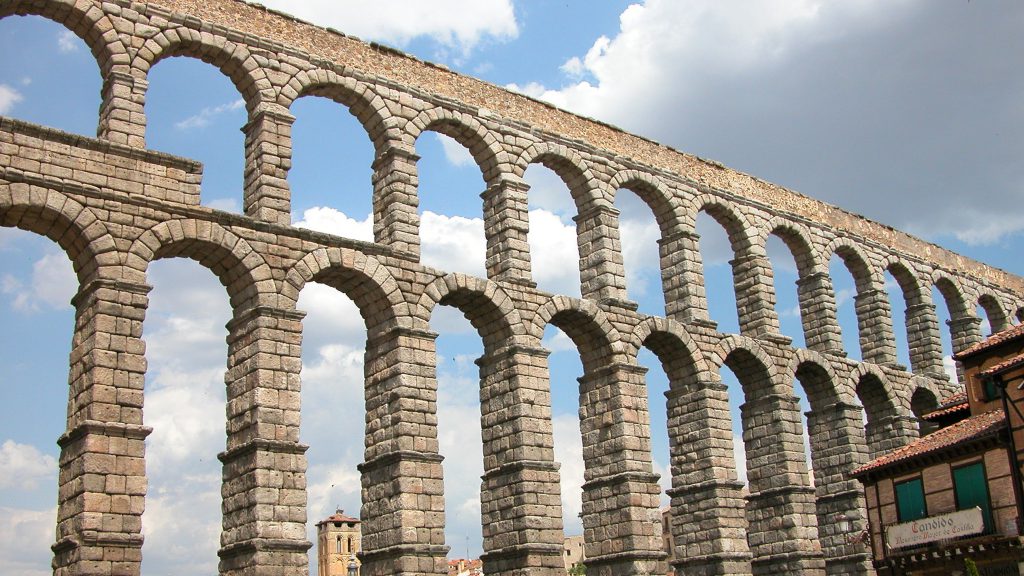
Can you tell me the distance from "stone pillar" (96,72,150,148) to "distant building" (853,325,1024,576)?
1805cm

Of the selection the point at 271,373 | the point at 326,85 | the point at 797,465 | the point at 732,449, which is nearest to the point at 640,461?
the point at 732,449

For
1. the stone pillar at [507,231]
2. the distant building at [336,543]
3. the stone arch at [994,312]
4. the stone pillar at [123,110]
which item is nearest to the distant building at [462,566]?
the distant building at [336,543]

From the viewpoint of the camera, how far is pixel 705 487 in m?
27.4

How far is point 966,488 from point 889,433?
A: 10.9 metres

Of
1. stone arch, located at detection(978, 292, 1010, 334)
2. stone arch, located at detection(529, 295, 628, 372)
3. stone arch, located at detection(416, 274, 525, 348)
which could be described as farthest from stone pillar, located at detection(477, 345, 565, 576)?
stone arch, located at detection(978, 292, 1010, 334)

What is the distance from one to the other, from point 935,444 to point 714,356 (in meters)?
6.40

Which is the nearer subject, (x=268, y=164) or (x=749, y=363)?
(x=268, y=164)

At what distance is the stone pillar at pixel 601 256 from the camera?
91.0 ft

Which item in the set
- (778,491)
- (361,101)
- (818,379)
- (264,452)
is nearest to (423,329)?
(264,452)

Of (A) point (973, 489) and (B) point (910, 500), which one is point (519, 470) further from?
(A) point (973, 489)

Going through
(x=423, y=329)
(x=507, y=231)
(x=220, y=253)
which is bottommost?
(x=423, y=329)

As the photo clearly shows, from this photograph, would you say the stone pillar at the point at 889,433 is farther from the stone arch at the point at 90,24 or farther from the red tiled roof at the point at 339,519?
the red tiled roof at the point at 339,519

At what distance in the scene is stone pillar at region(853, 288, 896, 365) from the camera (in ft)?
116

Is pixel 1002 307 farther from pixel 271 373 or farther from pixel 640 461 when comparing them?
pixel 271 373
